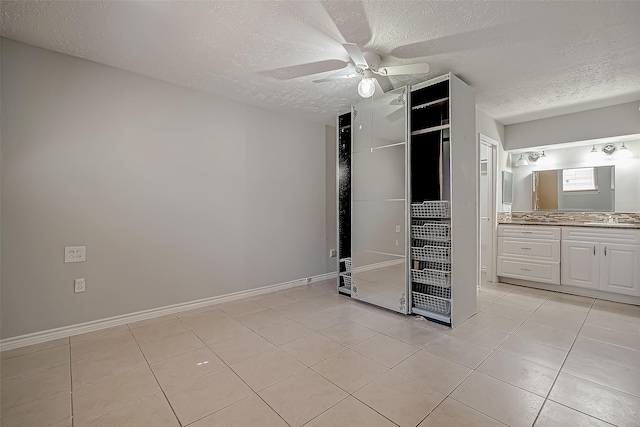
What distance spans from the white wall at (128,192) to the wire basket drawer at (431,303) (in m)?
→ 1.78

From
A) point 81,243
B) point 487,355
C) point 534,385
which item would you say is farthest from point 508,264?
point 81,243

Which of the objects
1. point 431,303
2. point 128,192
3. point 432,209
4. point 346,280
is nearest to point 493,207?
point 432,209

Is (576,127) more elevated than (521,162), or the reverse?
(576,127)

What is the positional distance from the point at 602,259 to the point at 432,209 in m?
2.39

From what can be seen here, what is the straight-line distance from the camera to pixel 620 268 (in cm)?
328

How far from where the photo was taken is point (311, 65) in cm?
258

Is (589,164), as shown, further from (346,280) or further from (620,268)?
(346,280)

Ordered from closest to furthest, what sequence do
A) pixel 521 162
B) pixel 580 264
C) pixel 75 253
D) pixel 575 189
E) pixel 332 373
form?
pixel 332 373
pixel 75 253
pixel 580 264
pixel 575 189
pixel 521 162

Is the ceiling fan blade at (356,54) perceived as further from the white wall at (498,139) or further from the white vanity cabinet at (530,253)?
the white vanity cabinet at (530,253)

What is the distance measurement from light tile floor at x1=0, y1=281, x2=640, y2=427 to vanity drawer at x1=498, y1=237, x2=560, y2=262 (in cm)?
97

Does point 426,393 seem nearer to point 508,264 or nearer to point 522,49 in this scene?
point 522,49

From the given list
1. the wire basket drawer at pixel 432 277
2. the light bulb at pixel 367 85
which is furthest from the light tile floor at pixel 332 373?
the light bulb at pixel 367 85

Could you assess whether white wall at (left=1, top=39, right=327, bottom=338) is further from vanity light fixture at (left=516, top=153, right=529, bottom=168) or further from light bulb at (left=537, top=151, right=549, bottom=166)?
light bulb at (left=537, top=151, right=549, bottom=166)

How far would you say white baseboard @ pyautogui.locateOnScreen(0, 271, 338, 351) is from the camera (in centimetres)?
227
